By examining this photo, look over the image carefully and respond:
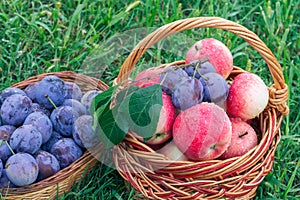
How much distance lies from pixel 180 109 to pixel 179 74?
105 mm

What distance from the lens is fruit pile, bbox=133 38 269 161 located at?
146 cm

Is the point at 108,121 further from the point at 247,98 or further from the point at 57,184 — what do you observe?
the point at 247,98

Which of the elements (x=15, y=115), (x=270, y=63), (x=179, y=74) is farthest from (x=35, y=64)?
(x=270, y=63)

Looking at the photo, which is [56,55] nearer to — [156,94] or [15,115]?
[15,115]

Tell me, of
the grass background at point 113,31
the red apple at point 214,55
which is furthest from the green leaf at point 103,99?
the grass background at point 113,31

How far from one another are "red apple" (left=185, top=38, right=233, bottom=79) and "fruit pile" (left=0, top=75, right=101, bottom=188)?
400mm

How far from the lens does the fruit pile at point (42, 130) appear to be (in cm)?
157

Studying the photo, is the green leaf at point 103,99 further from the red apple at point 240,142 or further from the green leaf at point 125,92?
the red apple at point 240,142

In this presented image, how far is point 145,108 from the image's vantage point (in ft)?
4.75

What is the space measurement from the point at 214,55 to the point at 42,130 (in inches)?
24.0

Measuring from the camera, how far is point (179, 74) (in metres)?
1.52

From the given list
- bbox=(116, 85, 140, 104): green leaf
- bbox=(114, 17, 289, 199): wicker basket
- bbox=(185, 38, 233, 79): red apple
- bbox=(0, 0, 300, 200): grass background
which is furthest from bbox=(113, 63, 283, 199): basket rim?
bbox=(0, 0, 300, 200): grass background

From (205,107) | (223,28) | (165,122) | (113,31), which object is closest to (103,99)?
(165,122)

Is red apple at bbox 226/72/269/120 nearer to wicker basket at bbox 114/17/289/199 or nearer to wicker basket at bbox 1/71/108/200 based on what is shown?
wicker basket at bbox 114/17/289/199
